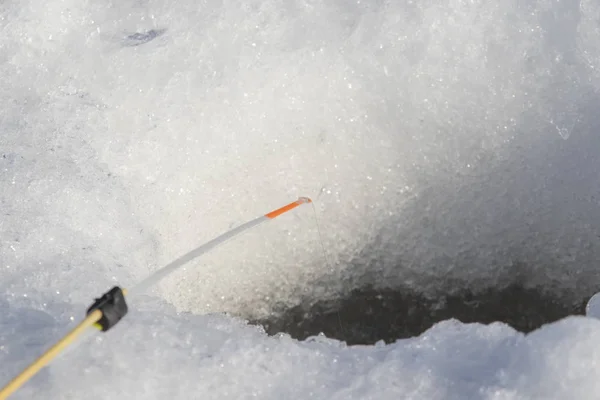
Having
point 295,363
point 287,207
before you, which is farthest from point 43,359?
point 287,207

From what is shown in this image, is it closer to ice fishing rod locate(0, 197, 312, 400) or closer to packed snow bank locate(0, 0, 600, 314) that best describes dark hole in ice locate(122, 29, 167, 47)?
packed snow bank locate(0, 0, 600, 314)

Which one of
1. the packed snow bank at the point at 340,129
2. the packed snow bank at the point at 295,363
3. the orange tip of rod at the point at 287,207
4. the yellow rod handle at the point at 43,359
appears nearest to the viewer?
the yellow rod handle at the point at 43,359

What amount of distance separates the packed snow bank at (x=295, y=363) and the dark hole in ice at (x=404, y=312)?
0.42 meters

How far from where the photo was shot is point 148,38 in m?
1.69

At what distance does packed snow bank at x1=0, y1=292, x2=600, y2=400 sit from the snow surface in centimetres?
29

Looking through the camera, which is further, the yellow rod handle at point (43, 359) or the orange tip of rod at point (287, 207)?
the orange tip of rod at point (287, 207)

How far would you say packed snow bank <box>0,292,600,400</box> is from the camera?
1.08 m

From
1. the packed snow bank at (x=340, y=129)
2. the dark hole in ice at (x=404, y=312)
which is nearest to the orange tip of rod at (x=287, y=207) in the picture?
the packed snow bank at (x=340, y=129)

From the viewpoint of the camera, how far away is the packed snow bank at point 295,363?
1.08 meters

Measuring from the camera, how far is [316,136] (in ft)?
5.46

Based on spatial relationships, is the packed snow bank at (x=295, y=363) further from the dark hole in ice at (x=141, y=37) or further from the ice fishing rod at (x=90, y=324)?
the dark hole in ice at (x=141, y=37)

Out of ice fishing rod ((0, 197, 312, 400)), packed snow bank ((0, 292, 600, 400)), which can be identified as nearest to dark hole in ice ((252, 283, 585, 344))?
A: packed snow bank ((0, 292, 600, 400))

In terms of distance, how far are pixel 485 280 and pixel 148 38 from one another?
1.09 meters

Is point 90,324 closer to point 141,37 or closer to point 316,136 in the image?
point 316,136
